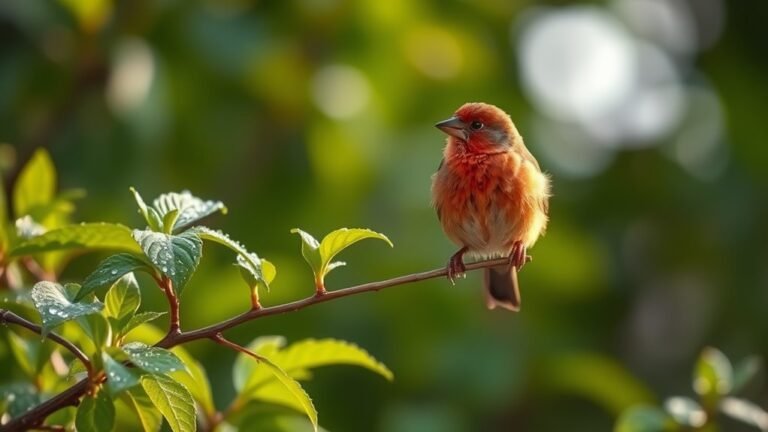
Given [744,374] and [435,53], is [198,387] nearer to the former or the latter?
[744,374]

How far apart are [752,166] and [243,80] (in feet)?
10.9

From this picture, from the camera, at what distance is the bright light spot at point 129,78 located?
6.05 m

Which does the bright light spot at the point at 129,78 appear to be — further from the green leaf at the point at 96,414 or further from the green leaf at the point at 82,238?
the green leaf at the point at 96,414

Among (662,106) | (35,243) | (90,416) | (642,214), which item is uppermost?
(35,243)

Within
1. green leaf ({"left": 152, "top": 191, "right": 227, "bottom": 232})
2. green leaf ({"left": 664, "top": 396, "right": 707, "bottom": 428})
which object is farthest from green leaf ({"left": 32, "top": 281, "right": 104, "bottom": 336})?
green leaf ({"left": 664, "top": 396, "right": 707, "bottom": 428})

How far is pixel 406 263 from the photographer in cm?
680

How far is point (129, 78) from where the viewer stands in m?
6.12

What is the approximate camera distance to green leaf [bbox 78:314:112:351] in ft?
7.07

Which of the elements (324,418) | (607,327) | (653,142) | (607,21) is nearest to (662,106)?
(653,142)

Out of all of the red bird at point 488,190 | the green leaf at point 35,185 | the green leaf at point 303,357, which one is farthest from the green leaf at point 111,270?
the red bird at point 488,190

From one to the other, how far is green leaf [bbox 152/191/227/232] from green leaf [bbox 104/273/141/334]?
138 millimetres

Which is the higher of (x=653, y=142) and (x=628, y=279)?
(x=653, y=142)

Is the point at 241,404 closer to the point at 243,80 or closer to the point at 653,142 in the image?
the point at 243,80

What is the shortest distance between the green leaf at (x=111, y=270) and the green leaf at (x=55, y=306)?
0.03 metres
